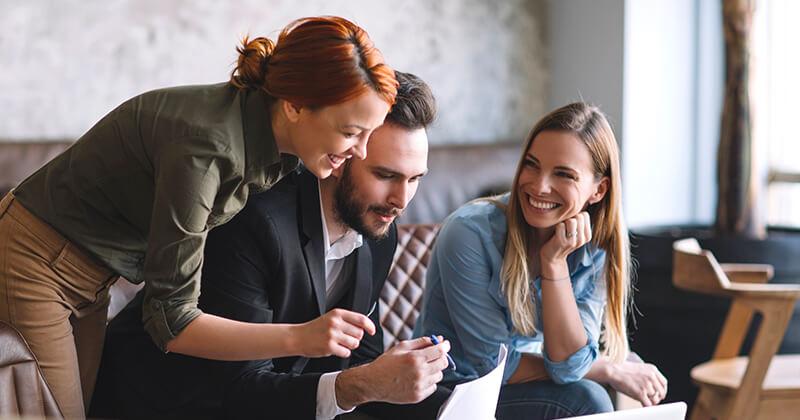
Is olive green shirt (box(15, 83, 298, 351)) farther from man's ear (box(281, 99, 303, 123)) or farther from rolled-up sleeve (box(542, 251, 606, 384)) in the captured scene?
rolled-up sleeve (box(542, 251, 606, 384))

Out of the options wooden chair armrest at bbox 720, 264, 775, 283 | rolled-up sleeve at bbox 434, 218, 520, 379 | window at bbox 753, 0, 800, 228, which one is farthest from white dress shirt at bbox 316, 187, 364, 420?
window at bbox 753, 0, 800, 228

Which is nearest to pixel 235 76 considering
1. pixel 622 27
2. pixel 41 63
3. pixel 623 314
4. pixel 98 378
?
pixel 98 378

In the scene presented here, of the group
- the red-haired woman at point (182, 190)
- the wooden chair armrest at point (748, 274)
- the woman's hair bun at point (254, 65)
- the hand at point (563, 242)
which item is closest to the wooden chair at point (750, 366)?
the wooden chair armrest at point (748, 274)

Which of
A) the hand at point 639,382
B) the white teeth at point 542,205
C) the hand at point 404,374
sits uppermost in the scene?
the white teeth at point 542,205

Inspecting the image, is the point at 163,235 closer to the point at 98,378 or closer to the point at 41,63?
the point at 98,378

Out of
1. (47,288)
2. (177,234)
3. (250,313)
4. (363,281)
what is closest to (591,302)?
(363,281)

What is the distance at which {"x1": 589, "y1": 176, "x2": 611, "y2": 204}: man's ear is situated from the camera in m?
1.81

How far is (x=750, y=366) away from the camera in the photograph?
2445 millimetres

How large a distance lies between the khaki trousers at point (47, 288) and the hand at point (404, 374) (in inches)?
21.0

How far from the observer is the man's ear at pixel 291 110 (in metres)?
1.23

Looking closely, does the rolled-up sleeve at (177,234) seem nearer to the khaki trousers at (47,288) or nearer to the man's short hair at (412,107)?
the khaki trousers at (47,288)

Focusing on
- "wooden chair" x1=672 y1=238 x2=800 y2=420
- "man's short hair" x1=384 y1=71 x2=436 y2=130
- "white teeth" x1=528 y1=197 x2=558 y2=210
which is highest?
"man's short hair" x1=384 y1=71 x2=436 y2=130

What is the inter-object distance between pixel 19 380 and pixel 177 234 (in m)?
0.46

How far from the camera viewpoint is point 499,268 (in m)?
1.73
